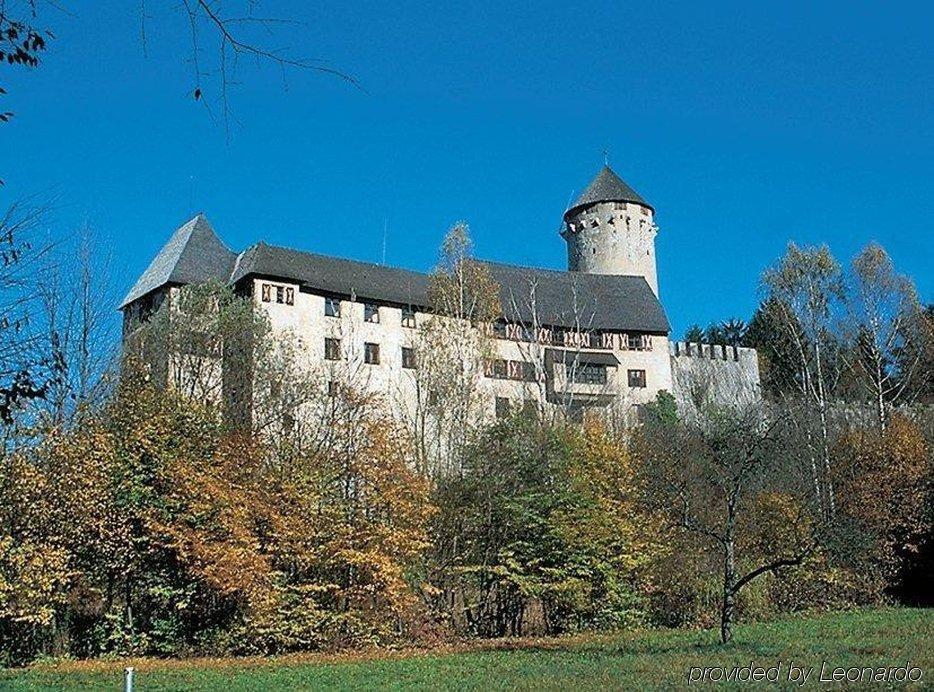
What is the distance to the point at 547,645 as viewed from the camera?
2353 centimetres

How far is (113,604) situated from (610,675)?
1488cm

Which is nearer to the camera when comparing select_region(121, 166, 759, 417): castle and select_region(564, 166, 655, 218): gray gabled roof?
select_region(121, 166, 759, 417): castle

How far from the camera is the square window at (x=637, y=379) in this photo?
54156 millimetres

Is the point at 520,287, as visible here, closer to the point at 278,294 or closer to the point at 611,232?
the point at 611,232

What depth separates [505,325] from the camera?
173 ft

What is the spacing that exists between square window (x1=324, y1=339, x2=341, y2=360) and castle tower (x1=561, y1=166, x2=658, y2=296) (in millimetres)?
24849

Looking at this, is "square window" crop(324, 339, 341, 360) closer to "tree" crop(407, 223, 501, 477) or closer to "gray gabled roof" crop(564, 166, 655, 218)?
"tree" crop(407, 223, 501, 477)

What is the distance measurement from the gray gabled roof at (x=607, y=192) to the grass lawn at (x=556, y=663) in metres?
47.3

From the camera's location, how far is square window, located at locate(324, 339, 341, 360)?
47.1m

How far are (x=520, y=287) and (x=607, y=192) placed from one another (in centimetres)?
1486

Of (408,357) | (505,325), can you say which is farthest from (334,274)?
(505,325)

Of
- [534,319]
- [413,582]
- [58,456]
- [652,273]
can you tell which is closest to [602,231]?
[652,273]

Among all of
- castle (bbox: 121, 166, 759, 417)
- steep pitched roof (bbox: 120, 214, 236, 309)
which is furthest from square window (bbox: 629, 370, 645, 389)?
steep pitched roof (bbox: 120, 214, 236, 309)

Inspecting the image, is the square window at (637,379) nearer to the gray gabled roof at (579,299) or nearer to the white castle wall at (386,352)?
the white castle wall at (386,352)
